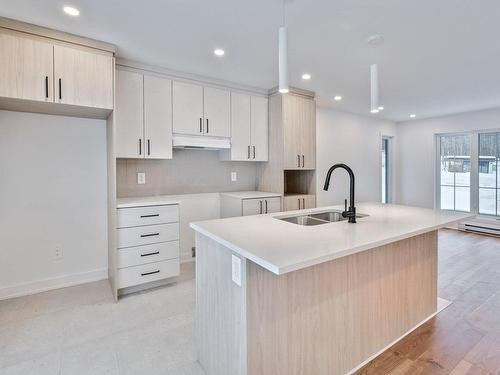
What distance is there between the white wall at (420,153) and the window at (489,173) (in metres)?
0.38

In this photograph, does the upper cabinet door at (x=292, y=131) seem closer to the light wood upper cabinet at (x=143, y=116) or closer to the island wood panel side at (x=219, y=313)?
the light wood upper cabinet at (x=143, y=116)

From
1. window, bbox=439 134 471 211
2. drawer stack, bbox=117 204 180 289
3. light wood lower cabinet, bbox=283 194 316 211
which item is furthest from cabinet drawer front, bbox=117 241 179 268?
window, bbox=439 134 471 211

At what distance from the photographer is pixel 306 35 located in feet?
7.93

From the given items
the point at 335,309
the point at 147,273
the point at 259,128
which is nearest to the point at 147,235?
the point at 147,273

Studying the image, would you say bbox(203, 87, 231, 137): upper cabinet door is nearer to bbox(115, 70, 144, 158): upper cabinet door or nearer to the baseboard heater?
bbox(115, 70, 144, 158): upper cabinet door

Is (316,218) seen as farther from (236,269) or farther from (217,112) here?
(217,112)

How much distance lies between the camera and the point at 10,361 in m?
1.83

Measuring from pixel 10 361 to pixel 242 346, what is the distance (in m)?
1.65

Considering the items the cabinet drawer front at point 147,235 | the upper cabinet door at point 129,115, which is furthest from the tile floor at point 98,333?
the upper cabinet door at point 129,115

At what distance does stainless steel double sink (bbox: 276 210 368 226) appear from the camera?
2281mm

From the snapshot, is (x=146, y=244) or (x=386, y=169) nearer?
(x=146, y=244)

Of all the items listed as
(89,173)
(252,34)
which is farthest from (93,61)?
(252,34)

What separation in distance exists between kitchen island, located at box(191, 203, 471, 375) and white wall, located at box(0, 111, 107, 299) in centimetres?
196

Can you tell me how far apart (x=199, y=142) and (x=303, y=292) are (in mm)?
2391
